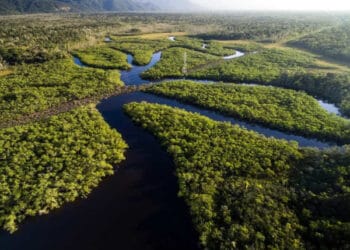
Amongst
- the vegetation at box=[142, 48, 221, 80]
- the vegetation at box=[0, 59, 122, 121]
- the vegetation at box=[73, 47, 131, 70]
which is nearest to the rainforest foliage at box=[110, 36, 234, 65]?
the vegetation at box=[73, 47, 131, 70]

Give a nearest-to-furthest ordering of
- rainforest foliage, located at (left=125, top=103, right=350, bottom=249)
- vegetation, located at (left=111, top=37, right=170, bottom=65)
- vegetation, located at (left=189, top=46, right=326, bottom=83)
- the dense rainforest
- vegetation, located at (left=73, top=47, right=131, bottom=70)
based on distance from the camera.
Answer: rainforest foliage, located at (left=125, top=103, right=350, bottom=249)
the dense rainforest
vegetation, located at (left=189, top=46, right=326, bottom=83)
vegetation, located at (left=73, top=47, right=131, bottom=70)
vegetation, located at (left=111, top=37, right=170, bottom=65)

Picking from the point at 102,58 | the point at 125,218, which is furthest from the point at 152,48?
the point at 125,218

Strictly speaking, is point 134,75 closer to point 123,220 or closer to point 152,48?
point 152,48

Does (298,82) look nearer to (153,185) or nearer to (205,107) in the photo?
(205,107)

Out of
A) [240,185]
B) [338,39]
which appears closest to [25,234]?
[240,185]

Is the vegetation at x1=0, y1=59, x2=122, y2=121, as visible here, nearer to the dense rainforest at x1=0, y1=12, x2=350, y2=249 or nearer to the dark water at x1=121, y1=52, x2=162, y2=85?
the dense rainforest at x1=0, y1=12, x2=350, y2=249

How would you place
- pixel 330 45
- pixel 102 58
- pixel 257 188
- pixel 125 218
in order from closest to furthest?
1. pixel 125 218
2. pixel 257 188
3. pixel 102 58
4. pixel 330 45
